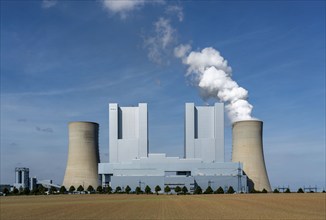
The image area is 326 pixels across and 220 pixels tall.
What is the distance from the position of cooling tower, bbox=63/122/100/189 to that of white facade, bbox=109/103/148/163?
27.4 feet

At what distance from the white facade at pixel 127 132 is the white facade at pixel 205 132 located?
692cm

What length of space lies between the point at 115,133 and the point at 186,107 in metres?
12.2

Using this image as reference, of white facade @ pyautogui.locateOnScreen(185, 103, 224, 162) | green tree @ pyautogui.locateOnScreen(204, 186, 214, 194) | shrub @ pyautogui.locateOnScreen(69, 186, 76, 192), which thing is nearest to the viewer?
shrub @ pyautogui.locateOnScreen(69, 186, 76, 192)

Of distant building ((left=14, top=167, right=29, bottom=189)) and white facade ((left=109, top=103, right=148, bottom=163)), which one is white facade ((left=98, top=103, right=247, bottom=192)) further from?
distant building ((left=14, top=167, right=29, bottom=189))

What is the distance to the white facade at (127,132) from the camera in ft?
233

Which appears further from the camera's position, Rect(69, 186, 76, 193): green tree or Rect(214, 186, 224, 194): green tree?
Rect(214, 186, 224, 194): green tree

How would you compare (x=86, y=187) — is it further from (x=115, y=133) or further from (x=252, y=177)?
(x=252, y=177)

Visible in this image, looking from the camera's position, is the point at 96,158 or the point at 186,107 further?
the point at 186,107

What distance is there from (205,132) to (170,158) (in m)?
7.11

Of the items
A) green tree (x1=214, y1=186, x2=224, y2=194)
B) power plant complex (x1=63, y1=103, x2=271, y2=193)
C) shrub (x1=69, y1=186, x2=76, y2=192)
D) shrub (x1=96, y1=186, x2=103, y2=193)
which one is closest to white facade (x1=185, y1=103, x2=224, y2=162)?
power plant complex (x1=63, y1=103, x2=271, y2=193)

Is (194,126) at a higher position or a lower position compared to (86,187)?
higher

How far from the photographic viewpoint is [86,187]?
65.2 m

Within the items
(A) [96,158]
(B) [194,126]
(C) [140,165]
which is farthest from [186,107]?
(A) [96,158]

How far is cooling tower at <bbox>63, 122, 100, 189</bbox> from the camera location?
61594mm
